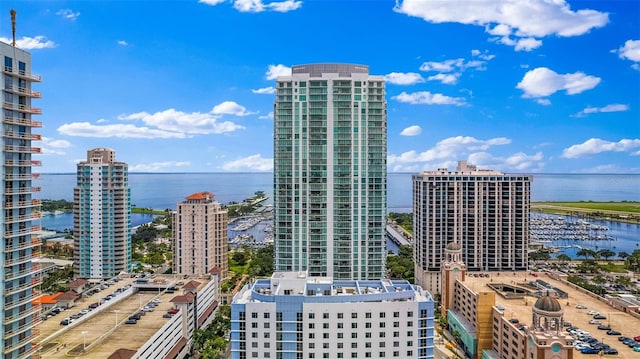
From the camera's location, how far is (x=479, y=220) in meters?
62.4

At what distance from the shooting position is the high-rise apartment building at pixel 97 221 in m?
62.6

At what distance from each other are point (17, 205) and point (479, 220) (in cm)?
5527

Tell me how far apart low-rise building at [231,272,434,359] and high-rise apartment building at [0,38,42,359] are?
10462mm

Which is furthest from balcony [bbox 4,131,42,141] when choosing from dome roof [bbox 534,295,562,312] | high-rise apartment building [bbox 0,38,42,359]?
dome roof [bbox 534,295,562,312]

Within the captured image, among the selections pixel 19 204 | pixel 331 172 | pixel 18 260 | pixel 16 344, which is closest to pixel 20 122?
pixel 19 204

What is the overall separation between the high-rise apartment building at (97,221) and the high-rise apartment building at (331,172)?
105 ft

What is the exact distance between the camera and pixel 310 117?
4197 centimetres

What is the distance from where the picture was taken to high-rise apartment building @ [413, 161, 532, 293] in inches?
2450

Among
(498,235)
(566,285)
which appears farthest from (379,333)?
(498,235)

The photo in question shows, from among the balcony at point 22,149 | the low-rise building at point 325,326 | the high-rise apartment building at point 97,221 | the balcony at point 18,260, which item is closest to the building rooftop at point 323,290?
the low-rise building at point 325,326

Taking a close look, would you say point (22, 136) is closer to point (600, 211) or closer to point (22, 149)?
point (22, 149)

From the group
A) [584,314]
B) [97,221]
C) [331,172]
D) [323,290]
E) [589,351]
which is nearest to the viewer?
[323,290]

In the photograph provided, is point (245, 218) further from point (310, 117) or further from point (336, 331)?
point (336, 331)

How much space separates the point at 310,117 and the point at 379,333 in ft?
71.2
